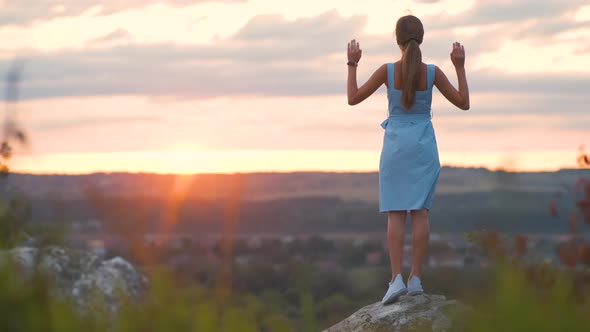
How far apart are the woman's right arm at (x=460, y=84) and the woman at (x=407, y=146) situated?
14mm

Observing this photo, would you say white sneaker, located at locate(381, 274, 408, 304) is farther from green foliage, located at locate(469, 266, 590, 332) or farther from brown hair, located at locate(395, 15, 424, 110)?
green foliage, located at locate(469, 266, 590, 332)

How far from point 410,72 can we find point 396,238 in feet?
5.16

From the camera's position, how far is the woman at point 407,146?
7770 millimetres

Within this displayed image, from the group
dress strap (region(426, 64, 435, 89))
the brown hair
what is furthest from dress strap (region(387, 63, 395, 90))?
dress strap (region(426, 64, 435, 89))

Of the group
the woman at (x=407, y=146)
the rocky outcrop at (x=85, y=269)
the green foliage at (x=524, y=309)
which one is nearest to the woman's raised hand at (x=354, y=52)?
the woman at (x=407, y=146)

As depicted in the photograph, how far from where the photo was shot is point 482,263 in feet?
12.1

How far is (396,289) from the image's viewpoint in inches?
302

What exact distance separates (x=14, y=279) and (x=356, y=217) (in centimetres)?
4274

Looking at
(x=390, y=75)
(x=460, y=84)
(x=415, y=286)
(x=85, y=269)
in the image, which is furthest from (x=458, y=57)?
(x=85, y=269)

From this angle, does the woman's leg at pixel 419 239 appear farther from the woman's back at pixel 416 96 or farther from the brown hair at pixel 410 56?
the brown hair at pixel 410 56

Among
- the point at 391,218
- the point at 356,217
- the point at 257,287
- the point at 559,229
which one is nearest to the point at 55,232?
the point at 559,229

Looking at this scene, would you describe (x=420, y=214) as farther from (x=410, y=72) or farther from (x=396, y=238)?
(x=410, y=72)

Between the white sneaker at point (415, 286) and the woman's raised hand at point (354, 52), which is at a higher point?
the woman's raised hand at point (354, 52)

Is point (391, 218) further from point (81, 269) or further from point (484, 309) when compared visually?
point (81, 269)
